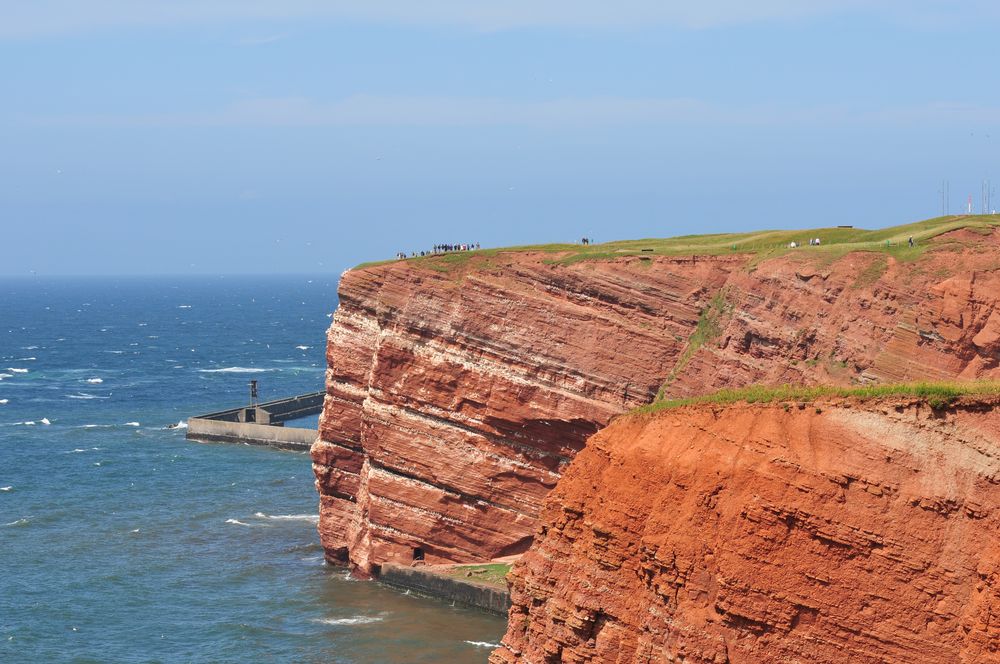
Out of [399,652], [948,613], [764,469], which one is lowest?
[399,652]

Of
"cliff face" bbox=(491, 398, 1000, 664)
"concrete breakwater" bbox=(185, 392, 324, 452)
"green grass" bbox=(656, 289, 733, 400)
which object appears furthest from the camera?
"concrete breakwater" bbox=(185, 392, 324, 452)

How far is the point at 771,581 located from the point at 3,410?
4183 inches

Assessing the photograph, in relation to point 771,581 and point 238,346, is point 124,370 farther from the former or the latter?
point 771,581

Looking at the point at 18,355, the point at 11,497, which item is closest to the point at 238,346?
the point at 18,355

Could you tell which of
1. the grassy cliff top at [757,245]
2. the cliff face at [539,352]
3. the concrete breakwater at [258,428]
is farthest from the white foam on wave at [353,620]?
the concrete breakwater at [258,428]

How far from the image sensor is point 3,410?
119 m

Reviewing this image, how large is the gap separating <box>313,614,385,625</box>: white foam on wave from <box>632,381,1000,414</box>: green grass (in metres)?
26.4

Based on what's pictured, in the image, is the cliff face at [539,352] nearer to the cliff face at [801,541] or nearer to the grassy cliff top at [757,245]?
the grassy cliff top at [757,245]

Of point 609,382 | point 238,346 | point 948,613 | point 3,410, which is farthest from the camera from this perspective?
point 238,346

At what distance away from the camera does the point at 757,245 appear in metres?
57.7

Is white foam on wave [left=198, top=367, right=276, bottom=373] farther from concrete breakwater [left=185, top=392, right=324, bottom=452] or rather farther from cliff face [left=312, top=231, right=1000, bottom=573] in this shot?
cliff face [left=312, top=231, right=1000, bottom=573]

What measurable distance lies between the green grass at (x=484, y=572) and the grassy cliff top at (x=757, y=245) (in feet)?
42.9

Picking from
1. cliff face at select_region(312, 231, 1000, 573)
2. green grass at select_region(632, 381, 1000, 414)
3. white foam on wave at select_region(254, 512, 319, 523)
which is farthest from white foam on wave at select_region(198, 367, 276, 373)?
green grass at select_region(632, 381, 1000, 414)

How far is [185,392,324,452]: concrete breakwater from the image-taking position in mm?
96688
